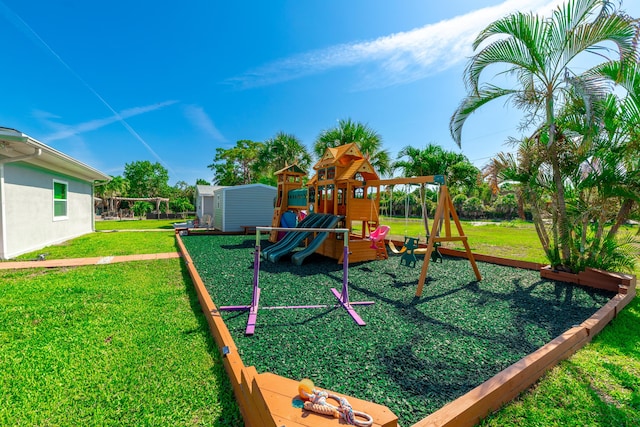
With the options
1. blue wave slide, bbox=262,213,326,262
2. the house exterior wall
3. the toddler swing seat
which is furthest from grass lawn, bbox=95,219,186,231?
the toddler swing seat

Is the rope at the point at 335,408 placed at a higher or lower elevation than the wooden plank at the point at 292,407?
higher

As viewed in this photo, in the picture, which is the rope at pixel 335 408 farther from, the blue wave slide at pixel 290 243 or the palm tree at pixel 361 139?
the palm tree at pixel 361 139

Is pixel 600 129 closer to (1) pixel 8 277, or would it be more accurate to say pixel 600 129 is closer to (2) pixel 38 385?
(2) pixel 38 385

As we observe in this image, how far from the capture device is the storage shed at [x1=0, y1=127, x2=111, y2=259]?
7.50m

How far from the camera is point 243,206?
16.3m

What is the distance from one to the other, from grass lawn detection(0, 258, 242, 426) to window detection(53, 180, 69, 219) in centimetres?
779

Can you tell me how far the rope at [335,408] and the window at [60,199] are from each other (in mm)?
14122

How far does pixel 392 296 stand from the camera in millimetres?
4957

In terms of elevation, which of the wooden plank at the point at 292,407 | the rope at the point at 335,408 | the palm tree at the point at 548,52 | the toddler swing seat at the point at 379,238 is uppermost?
the palm tree at the point at 548,52

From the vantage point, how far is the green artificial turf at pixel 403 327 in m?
2.47

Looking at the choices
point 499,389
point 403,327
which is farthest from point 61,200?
point 499,389

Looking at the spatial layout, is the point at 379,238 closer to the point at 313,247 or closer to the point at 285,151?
the point at 313,247

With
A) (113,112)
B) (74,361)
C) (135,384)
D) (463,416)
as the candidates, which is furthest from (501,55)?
(113,112)

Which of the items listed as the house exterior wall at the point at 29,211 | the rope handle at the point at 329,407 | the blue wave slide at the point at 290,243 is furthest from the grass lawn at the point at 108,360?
the house exterior wall at the point at 29,211
